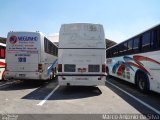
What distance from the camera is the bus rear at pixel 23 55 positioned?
1453 cm

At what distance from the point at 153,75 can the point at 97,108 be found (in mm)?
3517

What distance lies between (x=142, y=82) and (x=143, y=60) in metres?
1.17

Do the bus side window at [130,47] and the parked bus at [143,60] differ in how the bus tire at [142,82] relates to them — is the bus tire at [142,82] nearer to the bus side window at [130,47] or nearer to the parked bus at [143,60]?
the parked bus at [143,60]

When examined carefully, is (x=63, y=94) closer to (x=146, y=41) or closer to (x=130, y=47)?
(x=146, y=41)

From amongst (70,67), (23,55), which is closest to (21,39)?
(23,55)

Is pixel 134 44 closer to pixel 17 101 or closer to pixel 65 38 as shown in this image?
pixel 65 38

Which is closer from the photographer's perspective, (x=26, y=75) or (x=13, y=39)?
(x=26, y=75)

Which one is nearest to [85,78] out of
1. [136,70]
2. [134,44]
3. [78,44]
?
[78,44]

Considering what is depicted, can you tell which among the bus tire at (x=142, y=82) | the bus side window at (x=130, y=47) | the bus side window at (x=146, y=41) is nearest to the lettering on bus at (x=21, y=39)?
the bus side window at (x=130, y=47)

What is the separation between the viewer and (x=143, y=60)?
481 inches

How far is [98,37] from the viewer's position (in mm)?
12797

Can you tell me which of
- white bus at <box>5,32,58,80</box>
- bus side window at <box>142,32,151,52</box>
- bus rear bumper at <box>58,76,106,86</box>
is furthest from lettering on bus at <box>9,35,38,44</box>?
bus side window at <box>142,32,151,52</box>

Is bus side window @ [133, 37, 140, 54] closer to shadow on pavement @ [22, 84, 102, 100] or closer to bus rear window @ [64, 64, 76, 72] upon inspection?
shadow on pavement @ [22, 84, 102, 100]

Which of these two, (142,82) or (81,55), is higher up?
(81,55)
